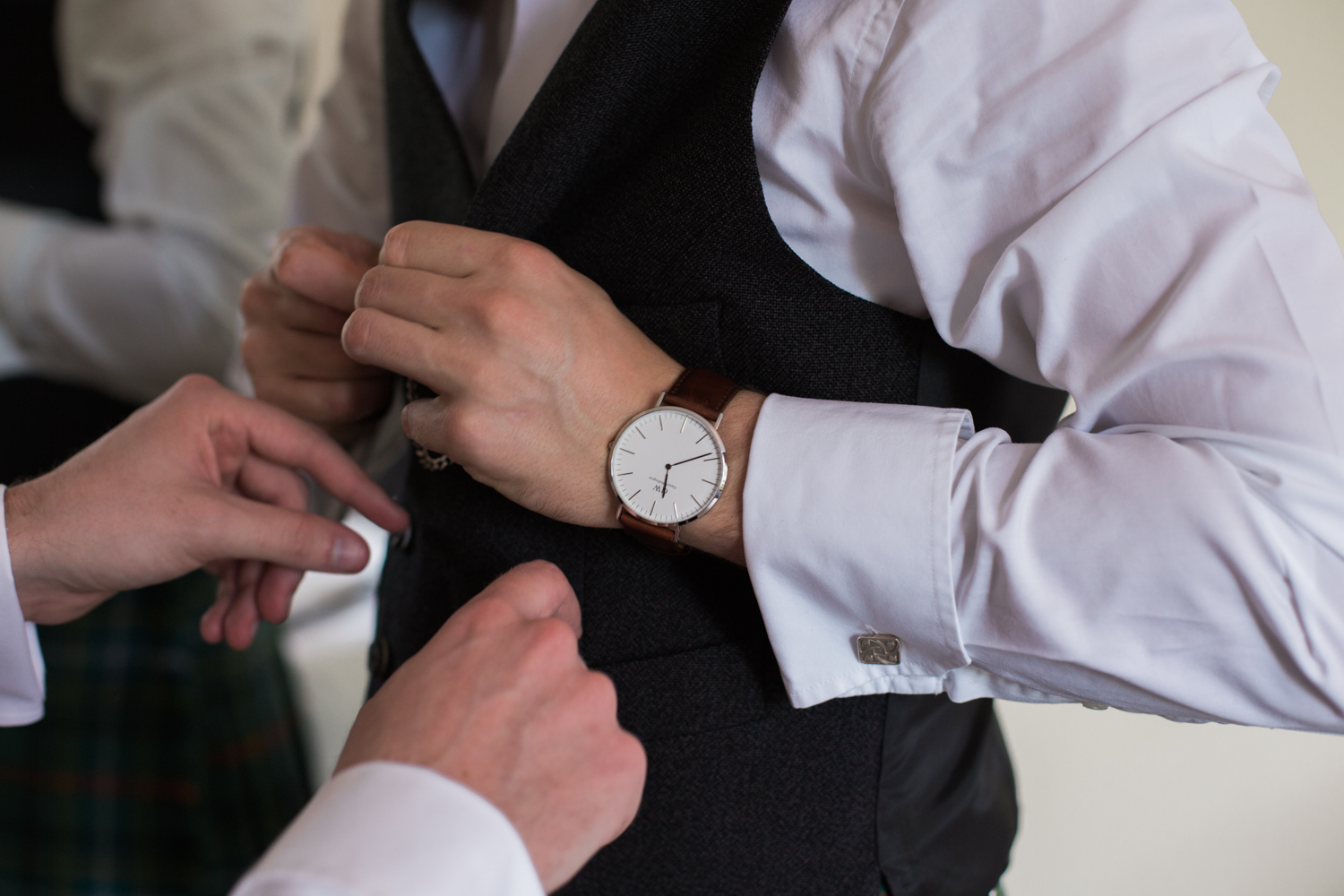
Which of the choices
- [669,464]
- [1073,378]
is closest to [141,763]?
[669,464]

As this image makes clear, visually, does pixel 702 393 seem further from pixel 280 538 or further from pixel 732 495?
pixel 280 538

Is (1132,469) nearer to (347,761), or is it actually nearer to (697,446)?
(697,446)

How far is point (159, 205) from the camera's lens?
1.54 m

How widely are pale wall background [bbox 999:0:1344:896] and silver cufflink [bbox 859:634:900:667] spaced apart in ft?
1.81

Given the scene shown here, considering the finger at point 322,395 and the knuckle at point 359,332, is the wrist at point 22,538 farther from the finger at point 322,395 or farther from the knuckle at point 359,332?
the knuckle at point 359,332

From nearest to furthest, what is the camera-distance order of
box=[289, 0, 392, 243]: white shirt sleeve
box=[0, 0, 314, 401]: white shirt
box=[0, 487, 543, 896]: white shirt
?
box=[0, 487, 543, 896]: white shirt, box=[289, 0, 392, 243]: white shirt sleeve, box=[0, 0, 314, 401]: white shirt

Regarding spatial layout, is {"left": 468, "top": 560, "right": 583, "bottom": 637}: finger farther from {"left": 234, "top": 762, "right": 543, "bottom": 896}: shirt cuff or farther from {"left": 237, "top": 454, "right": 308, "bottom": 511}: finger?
{"left": 237, "top": 454, "right": 308, "bottom": 511}: finger

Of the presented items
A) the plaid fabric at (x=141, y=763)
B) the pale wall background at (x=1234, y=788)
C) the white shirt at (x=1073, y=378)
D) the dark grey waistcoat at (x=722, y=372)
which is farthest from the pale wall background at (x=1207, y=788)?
the plaid fabric at (x=141, y=763)

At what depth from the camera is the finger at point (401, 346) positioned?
604 mm

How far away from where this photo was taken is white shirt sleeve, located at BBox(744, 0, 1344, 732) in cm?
48

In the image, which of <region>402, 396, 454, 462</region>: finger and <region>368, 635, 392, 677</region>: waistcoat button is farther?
<region>368, 635, 392, 677</region>: waistcoat button

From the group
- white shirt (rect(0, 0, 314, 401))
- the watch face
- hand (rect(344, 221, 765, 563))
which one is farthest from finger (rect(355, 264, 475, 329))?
white shirt (rect(0, 0, 314, 401))

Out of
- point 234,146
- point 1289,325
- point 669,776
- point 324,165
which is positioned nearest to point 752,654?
point 669,776

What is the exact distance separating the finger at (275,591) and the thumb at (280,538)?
69 millimetres
